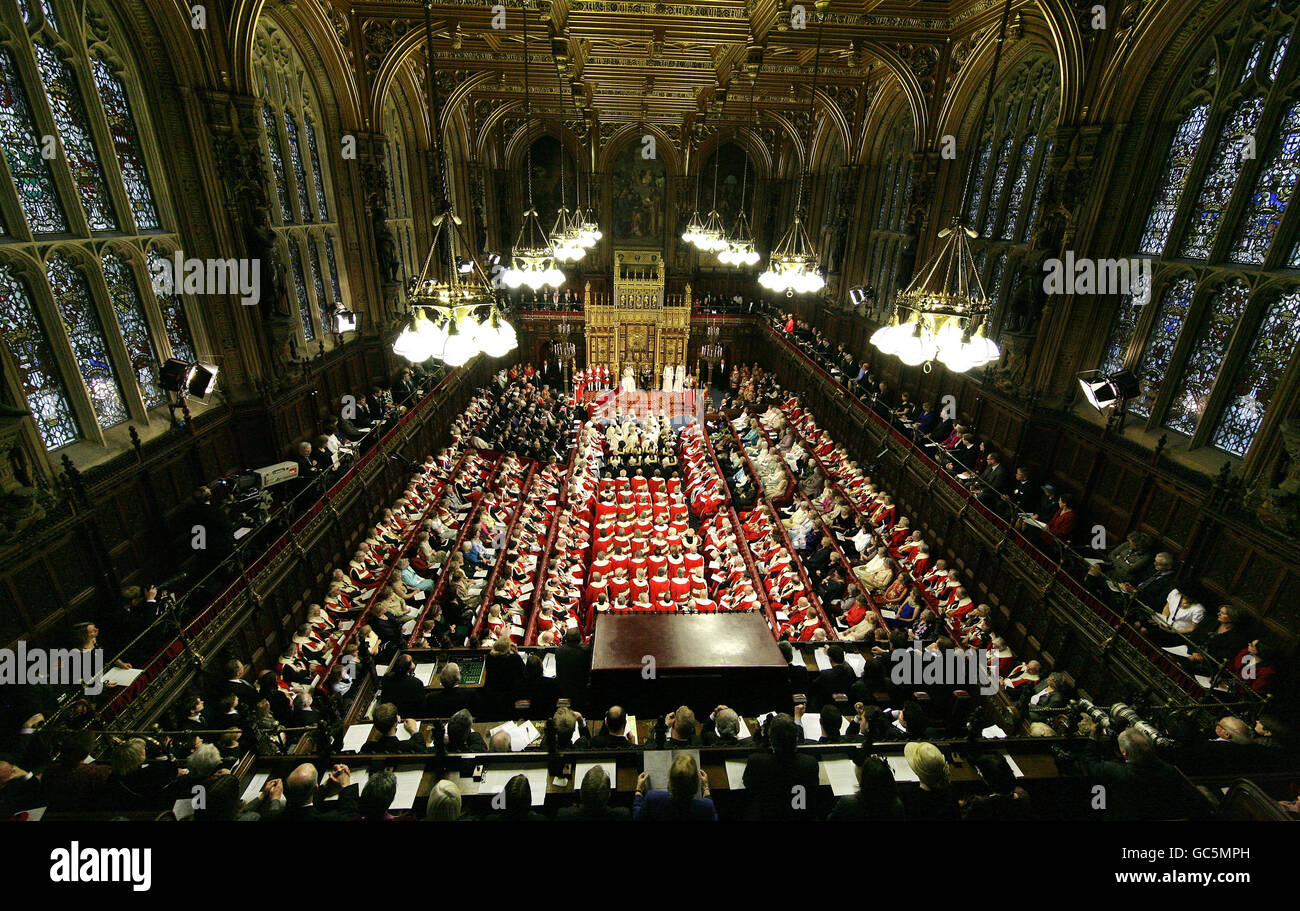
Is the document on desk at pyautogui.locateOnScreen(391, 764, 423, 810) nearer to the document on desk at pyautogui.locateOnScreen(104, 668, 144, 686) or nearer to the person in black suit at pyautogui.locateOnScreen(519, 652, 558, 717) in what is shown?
the person in black suit at pyautogui.locateOnScreen(519, 652, 558, 717)

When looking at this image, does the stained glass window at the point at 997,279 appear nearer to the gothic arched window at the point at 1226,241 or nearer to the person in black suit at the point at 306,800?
the gothic arched window at the point at 1226,241

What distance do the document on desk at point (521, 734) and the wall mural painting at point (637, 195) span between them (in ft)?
83.4

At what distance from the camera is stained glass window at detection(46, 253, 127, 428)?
7.13 metres

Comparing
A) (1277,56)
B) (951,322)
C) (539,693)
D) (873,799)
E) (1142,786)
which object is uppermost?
(1277,56)

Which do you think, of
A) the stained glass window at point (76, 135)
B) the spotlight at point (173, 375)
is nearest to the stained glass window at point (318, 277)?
the stained glass window at point (76, 135)

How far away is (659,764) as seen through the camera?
4586 millimetres

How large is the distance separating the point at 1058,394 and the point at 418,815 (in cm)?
1156

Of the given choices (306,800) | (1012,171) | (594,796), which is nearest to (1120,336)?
(1012,171)

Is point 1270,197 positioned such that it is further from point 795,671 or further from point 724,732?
point 724,732

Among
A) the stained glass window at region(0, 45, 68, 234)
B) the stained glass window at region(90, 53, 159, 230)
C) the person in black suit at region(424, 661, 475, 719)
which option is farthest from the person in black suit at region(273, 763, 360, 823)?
the stained glass window at region(90, 53, 159, 230)

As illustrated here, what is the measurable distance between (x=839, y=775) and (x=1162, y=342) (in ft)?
28.6

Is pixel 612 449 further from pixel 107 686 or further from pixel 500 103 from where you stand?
pixel 500 103

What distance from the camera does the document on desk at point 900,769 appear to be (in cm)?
503
